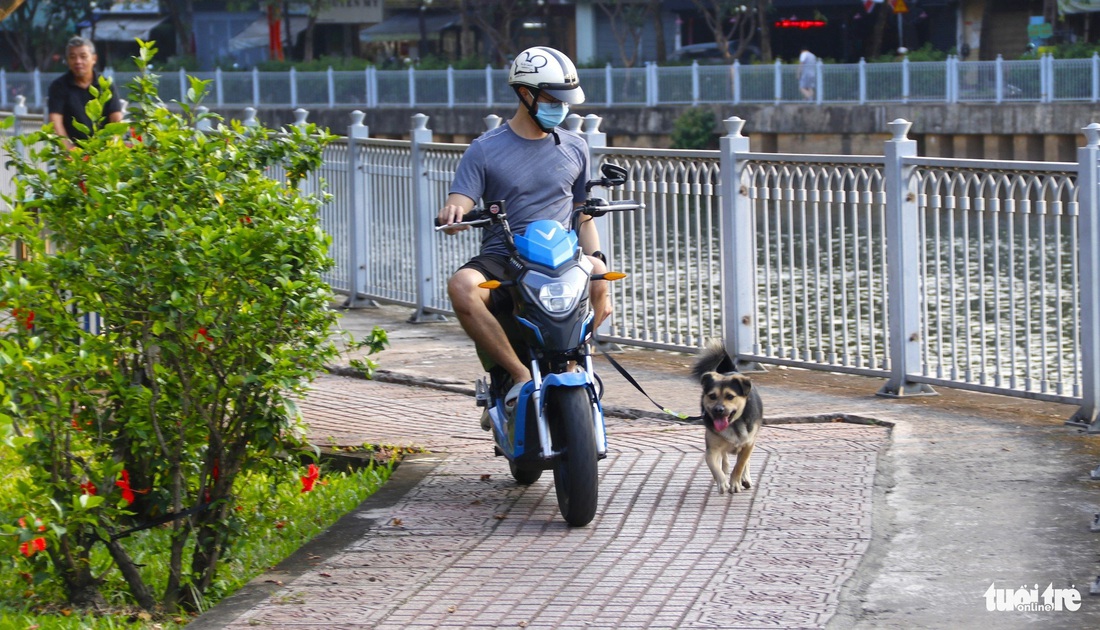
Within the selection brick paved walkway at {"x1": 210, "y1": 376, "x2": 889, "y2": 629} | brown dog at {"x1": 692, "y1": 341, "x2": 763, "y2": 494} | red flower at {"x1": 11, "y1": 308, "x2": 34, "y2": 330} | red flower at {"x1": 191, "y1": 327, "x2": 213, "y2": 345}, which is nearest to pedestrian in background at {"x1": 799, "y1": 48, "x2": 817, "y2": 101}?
brick paved walkway at {"x1": 210, "y1": 376, "x2": 889, "y2": 629}

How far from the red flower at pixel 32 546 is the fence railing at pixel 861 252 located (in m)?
4.47

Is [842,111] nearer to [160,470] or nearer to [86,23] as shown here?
[160,470]

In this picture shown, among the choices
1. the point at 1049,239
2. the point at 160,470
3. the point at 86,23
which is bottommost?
the point at 160,470

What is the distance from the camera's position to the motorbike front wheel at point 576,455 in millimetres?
5617

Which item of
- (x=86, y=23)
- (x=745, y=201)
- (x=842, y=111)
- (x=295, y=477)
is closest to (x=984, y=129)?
(x=842, y=111)

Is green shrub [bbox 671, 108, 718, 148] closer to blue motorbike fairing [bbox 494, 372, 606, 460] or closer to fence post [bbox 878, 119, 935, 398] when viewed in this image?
fence post [bbox 878, 119, 935, 398]

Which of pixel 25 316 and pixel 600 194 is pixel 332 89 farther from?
pixel 25 316

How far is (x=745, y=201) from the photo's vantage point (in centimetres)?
927

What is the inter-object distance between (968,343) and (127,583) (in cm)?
455

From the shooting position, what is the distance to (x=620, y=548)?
5477mm

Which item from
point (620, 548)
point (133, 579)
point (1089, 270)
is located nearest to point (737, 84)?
point (1089, 270)

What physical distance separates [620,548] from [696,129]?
26.2m

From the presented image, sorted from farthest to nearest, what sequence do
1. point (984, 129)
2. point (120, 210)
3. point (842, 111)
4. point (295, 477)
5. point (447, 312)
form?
point (842, 111), point (984, 129), point (447, 312), point (295, 477), point (120, 210)

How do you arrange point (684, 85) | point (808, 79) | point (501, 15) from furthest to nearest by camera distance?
point (501, 15)
point (684, 85)
point (808, 79)
